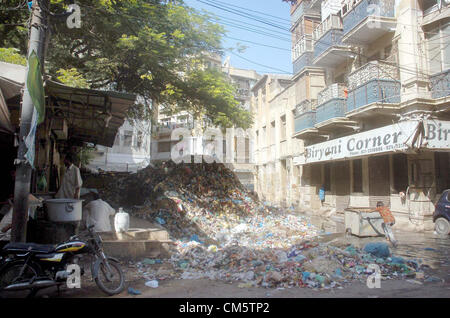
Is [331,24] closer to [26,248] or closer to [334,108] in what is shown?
[334,108]

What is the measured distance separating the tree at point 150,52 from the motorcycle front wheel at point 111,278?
7.19m

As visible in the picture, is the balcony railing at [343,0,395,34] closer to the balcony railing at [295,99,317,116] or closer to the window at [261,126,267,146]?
the balcony railing at [295,99,317,116]

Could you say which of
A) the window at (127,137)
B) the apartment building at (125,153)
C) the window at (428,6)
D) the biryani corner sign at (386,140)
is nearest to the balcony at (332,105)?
the biryani corner sign at (386,140)

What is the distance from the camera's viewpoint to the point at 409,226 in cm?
1099

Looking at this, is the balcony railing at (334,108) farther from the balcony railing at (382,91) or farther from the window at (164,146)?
the window at (164,146)

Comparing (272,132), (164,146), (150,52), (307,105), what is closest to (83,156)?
(150,52)

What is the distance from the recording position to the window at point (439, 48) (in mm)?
10438

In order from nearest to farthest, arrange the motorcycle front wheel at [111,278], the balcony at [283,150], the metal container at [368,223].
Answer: the motorcycle front wheel at [111,278] < the metal container at [368,223] < the balcony at [283,150]

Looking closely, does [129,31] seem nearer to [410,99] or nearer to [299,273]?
[299,273]

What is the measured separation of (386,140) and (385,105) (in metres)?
1.45

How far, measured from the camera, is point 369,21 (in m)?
12.0

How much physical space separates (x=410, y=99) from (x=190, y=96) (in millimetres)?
Result: 7921

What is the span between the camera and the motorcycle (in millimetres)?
3828
